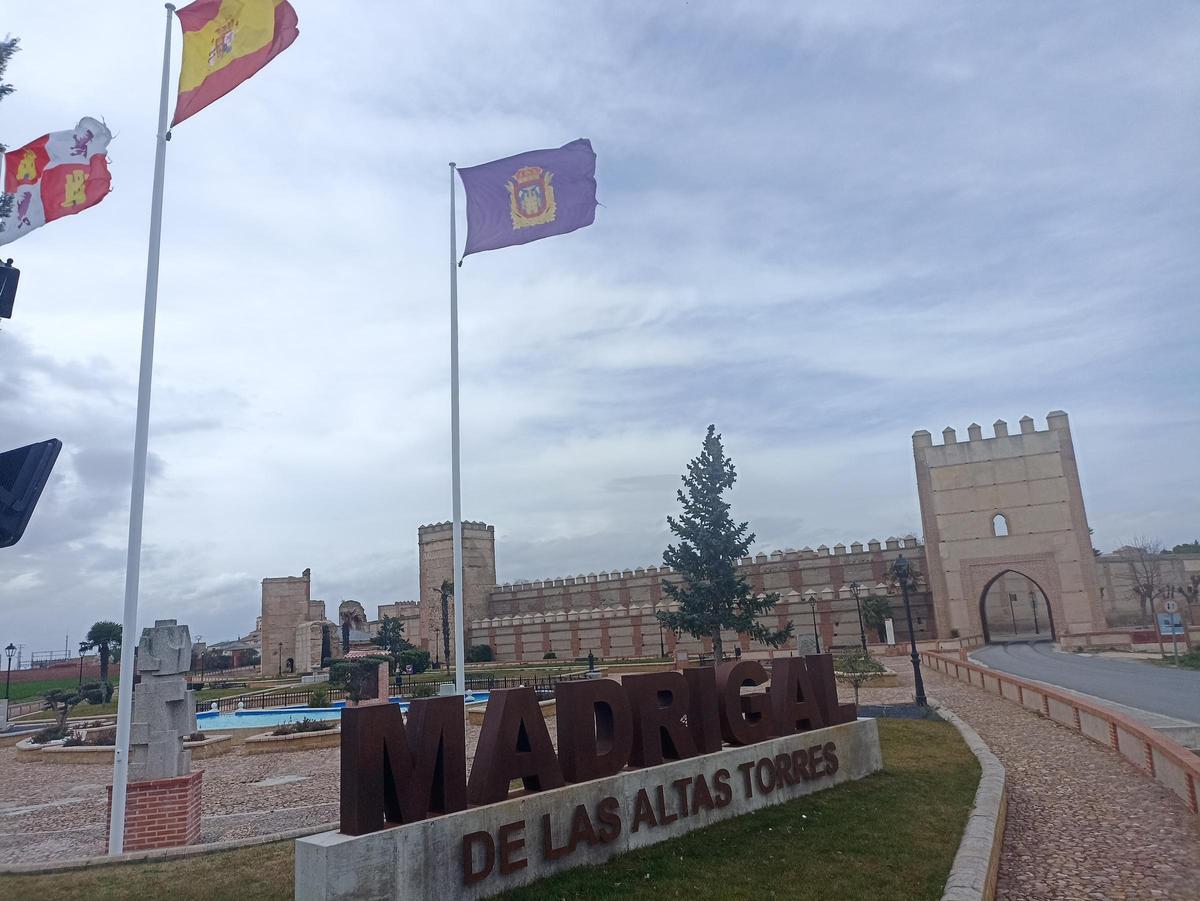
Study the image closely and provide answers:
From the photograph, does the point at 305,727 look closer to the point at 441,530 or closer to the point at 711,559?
the point at 711,559

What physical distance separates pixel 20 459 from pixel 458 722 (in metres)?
4.24

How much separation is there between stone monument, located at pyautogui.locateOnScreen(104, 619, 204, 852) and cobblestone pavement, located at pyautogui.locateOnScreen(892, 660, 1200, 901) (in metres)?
9.35

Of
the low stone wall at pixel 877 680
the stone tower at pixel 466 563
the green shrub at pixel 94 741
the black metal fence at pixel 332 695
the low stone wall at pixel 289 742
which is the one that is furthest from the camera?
the stone tower at pixel 466 563

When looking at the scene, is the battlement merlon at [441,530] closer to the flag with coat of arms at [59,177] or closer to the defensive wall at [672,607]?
the defensive wall at [672,607]

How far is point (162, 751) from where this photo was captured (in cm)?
1012

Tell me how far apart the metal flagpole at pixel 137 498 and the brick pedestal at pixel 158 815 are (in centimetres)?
28

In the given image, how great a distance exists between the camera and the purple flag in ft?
49.5

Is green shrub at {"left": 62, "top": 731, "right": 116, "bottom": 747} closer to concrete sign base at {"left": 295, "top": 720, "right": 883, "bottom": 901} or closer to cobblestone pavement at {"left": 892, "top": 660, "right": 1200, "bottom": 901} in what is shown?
concrete sign base at {"left": 295, "top": 720, "right": 883, "bottom": 901}

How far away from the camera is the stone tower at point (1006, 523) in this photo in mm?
48781

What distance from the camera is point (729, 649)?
54281mm

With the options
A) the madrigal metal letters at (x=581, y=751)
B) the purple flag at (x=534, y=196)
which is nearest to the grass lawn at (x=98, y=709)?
the purple flag at (x=534, y=196)

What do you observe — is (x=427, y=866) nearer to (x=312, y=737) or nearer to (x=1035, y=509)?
(x=312, y=737)

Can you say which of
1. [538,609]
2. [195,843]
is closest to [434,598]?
[538,609]

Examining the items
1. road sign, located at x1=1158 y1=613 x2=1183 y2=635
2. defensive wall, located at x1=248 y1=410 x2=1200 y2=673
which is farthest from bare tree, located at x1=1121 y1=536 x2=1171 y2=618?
road sign, located at x1=1158 y1=613 x2=1183 y2=635
